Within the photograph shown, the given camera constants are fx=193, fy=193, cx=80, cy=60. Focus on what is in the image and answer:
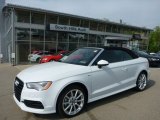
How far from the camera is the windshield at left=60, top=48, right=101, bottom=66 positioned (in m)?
4.95

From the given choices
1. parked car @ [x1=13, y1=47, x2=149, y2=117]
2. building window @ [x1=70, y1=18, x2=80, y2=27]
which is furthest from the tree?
parked car @ [x1=13, y1=47, x2=149, y2=117]

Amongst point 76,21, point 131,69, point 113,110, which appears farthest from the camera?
point 76,21

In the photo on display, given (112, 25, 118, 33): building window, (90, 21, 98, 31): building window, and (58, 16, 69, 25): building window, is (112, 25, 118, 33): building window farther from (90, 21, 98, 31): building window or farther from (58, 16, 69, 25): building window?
(58, 16, 69, 25): building window

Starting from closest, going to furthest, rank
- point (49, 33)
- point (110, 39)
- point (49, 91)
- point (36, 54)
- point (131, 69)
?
1. point (49, 91)
2. point (131, 69)
3. point (36, 54)
4. point (49, 33)
5. point (110, 39)

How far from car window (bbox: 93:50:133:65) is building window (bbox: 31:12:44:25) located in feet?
51.2

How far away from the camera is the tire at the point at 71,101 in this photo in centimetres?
413

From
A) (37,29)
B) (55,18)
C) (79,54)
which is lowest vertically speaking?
(79,54)

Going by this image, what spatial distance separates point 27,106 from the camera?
4051 millimetres

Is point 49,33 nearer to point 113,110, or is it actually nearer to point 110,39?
point 110,39

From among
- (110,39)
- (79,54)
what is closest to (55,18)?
(110,39)

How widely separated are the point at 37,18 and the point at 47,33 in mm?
1865

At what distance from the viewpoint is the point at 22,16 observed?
19.3 m

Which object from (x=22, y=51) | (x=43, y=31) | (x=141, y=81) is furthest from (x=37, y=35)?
(x=141, y=81)

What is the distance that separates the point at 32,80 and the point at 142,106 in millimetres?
2852
